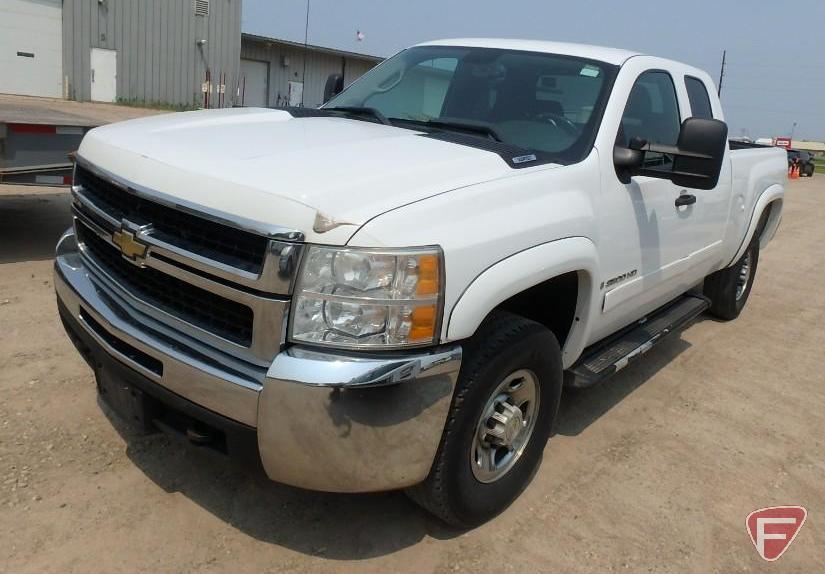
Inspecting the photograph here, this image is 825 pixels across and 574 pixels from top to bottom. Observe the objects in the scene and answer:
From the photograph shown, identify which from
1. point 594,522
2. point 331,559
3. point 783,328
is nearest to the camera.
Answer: point 331,559

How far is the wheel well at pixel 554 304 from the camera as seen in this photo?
3.08 m

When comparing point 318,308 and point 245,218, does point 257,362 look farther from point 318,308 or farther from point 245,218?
point 245,218

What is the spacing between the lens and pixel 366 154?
8.80 feet

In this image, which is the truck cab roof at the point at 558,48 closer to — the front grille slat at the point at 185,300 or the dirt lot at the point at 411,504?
the dirt lot at the point at 411,504

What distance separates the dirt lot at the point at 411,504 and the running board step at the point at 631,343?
445 millimetres

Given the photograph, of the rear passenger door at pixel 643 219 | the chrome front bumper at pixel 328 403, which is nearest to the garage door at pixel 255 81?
the rear passenger door at pixel 643 219

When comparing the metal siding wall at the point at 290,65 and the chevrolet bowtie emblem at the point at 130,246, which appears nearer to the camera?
the chevrolet bowtie emblem at the point at 130,246

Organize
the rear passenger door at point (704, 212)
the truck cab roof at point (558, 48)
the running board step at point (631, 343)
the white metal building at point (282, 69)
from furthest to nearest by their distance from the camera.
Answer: the white metal building at point (282, 69), the rear passenger door at point (704, 212), the truck cab roof at point (558, 48), the running board step at point (631, 343)

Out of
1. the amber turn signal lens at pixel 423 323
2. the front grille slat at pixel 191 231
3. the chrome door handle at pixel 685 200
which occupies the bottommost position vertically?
the amber turn signal lens at pixel 423 323

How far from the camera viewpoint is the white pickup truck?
86.2 inches

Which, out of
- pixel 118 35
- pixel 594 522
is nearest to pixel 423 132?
pixel 594 522

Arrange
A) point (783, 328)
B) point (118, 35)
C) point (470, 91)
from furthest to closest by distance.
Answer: point (118, 35) → point (783, 328) → point (470, 91)

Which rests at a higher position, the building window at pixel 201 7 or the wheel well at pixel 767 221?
the building window at pixel 201 7

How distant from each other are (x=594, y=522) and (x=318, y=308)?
1.61 meters
